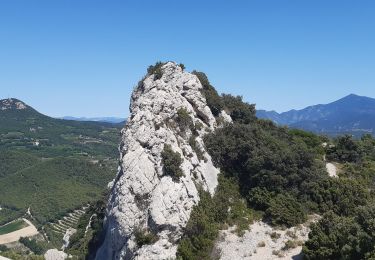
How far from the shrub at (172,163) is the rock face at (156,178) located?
46 cm

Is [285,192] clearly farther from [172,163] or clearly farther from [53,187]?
[53,187]

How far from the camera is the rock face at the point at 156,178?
3338cm

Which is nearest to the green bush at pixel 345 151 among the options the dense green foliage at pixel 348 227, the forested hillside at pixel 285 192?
the forested hillside at pixel 285 192

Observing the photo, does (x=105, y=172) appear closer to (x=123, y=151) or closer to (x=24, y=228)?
(x=24, y=228)

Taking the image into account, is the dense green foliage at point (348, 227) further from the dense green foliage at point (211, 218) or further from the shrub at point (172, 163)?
the shrub at point (172, 163)

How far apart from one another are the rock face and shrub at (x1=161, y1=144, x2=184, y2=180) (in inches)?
18.1

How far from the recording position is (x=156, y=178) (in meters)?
36.2

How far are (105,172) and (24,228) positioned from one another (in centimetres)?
5295

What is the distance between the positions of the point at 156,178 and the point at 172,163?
1.94 metres

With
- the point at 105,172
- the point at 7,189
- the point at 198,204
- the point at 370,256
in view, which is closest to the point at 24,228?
the point at 7,189

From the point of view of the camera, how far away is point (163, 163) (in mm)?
36844

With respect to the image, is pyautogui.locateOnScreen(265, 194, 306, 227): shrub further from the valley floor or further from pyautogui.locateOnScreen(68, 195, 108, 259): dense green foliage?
the valley floor

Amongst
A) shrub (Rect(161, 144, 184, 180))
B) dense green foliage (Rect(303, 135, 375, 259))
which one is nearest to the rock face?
shrub (Rect(161, 144, 184, 180))

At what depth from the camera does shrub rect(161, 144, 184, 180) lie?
36000mm
